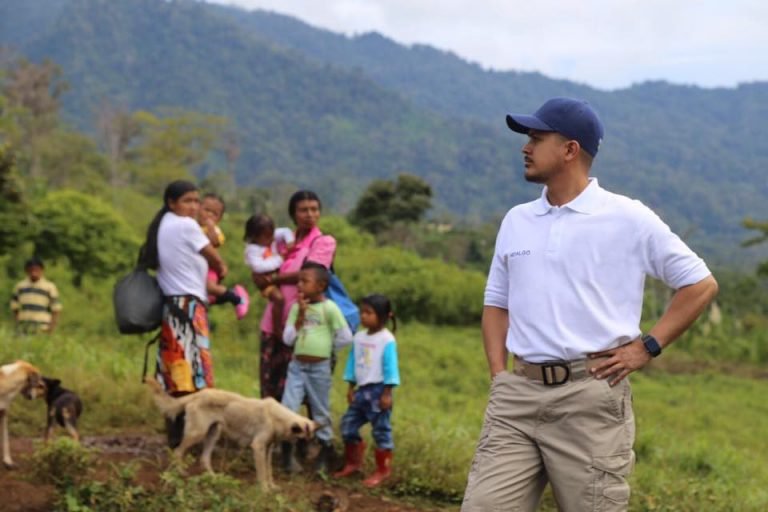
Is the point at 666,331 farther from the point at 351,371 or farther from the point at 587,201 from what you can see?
the point at 351,371

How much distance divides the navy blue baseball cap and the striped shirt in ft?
23.8

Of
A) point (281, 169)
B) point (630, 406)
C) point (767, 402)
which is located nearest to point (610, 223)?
point (630, 406)

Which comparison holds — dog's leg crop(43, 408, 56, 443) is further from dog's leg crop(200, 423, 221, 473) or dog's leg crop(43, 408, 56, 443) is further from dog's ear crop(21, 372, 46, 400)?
dog's leg crop(200, 423, 221, 473)

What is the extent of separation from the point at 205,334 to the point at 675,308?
2.91 meters

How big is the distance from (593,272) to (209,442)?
2777 millimetres

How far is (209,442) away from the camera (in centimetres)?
494

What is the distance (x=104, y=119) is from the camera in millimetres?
48688

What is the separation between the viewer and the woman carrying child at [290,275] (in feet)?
17.3

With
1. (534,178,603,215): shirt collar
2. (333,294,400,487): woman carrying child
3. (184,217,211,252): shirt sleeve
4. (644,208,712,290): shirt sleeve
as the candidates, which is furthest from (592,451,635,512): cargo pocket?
(184,217,211,252): shirt sleeve

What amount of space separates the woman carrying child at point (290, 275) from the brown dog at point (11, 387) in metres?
1.24

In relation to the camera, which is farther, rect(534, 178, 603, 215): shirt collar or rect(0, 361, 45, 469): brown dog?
rect(0, 361, 45, 469): brown dog

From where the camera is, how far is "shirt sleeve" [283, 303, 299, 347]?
17.1 feet

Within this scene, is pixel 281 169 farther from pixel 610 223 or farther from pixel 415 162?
pixel 610 223

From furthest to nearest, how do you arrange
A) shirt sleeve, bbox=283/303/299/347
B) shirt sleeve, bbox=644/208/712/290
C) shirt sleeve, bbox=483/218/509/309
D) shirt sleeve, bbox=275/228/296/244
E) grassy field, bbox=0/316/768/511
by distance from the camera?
1. shirt sleeve, bbox=275/228/296/244
2. grassy field, bbox=0/316/768/511
3. shirt sleeve, bbox=283/303/299/347
4. shirt sleeve, bbox=483/218/509/309
5. shirt sleeve, bbox=644/208/712/290
